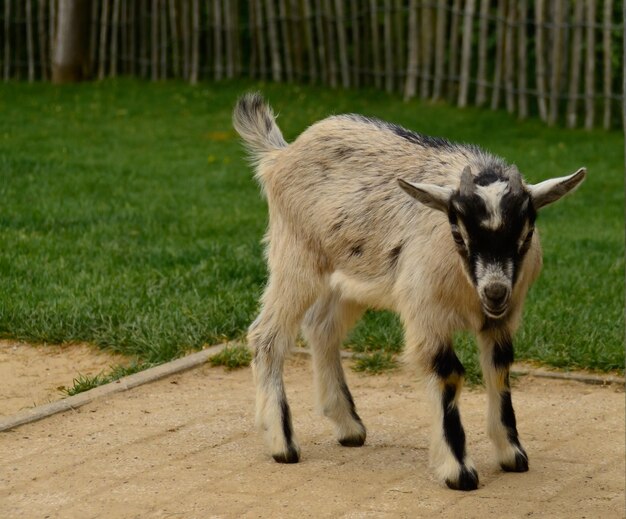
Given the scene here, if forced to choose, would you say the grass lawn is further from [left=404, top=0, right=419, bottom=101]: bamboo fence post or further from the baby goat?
the baby goat

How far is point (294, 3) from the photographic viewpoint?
16.9m

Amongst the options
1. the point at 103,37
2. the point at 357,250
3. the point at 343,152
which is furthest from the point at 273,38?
the point at 357,250

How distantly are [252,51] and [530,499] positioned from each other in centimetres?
1313

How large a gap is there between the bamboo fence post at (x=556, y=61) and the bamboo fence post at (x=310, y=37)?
3482 mm

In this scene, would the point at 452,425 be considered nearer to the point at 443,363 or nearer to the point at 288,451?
the point at 443,363

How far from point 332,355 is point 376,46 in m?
10.9

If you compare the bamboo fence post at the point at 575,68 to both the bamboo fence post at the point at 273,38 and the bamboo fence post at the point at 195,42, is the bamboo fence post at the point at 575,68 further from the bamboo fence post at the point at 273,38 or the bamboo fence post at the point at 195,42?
the bamboo fence post at the point at 195,42

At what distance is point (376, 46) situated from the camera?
1664 cm

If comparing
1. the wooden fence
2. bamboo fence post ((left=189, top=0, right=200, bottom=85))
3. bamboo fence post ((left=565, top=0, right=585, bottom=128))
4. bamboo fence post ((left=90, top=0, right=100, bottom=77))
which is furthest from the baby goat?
bamboo fence post ((left=90, top=0, right=100, bottom=77))

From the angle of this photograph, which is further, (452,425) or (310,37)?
(310,37)

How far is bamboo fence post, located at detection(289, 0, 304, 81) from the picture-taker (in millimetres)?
16984

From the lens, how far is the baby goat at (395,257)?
5.18m

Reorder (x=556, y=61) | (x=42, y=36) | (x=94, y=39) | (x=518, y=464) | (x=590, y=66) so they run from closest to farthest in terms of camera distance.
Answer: (x=518, y=464), (x=590, y=66), (x=556, y=61), (x=94, y=39), (x=42, y=36)

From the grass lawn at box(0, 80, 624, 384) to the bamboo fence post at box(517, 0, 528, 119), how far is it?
26cm
